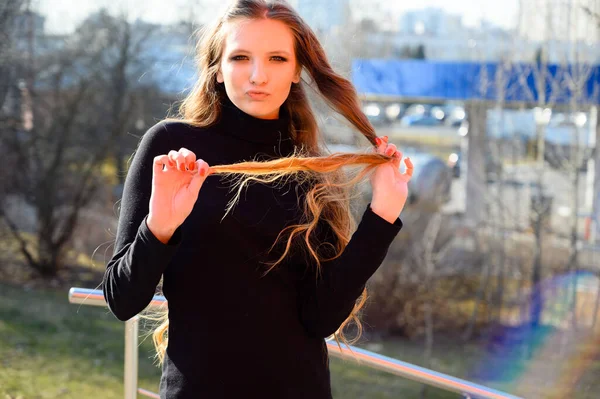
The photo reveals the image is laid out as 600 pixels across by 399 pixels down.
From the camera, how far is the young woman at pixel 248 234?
1549 mm

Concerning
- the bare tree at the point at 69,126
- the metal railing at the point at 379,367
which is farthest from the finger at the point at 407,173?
the bare tree at the point at 69,126

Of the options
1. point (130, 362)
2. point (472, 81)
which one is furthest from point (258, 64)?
point (472, 81)

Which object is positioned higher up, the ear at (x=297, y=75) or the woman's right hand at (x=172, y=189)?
the ear at (x=297, y=75)

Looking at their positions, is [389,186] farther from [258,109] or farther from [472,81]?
[472,81]

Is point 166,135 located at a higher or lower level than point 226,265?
higher

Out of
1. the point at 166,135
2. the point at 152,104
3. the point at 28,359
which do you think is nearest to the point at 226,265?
the point at 166,135

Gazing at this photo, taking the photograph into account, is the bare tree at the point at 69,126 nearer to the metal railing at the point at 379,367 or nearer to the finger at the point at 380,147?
the metal railing at the point at 379,367

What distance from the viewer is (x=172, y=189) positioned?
4.75 ft

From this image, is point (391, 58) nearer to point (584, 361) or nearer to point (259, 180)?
point (584, 361)

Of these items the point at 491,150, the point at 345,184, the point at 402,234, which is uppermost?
the point at 345,184

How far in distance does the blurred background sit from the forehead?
6224mm

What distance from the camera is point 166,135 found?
1729 millimetres

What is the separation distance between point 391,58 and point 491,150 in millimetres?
1904

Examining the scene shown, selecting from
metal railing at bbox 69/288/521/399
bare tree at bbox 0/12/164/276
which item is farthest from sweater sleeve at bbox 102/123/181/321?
bare tree at bbox 0/12/164/276
